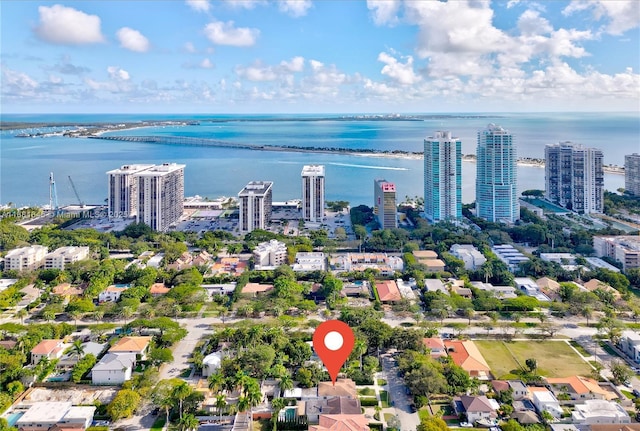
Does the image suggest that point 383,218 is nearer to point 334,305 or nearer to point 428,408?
point 334,305

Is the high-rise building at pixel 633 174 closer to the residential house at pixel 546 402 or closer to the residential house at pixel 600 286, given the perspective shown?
the residential house at pixel 600 286

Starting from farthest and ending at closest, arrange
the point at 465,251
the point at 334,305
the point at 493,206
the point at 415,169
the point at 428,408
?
the point at 415,169
the point at 493,206
the point at 465,251
the point at 334,305
the point at 428,408

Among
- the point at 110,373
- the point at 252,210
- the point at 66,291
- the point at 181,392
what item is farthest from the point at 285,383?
the point at 252,210

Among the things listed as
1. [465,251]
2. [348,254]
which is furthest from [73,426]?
[465,251]

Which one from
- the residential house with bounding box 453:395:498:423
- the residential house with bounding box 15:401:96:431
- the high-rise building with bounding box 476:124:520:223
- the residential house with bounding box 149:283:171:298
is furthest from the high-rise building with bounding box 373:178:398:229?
the residential house with bounding box 15:401:96:431

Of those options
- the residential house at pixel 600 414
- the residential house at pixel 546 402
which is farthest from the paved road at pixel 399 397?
the residential house at pixel 600 414

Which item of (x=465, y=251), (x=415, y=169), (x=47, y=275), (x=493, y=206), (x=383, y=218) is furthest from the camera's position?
(x=415, y=169)

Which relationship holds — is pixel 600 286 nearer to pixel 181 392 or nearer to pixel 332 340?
pixel 332 340
